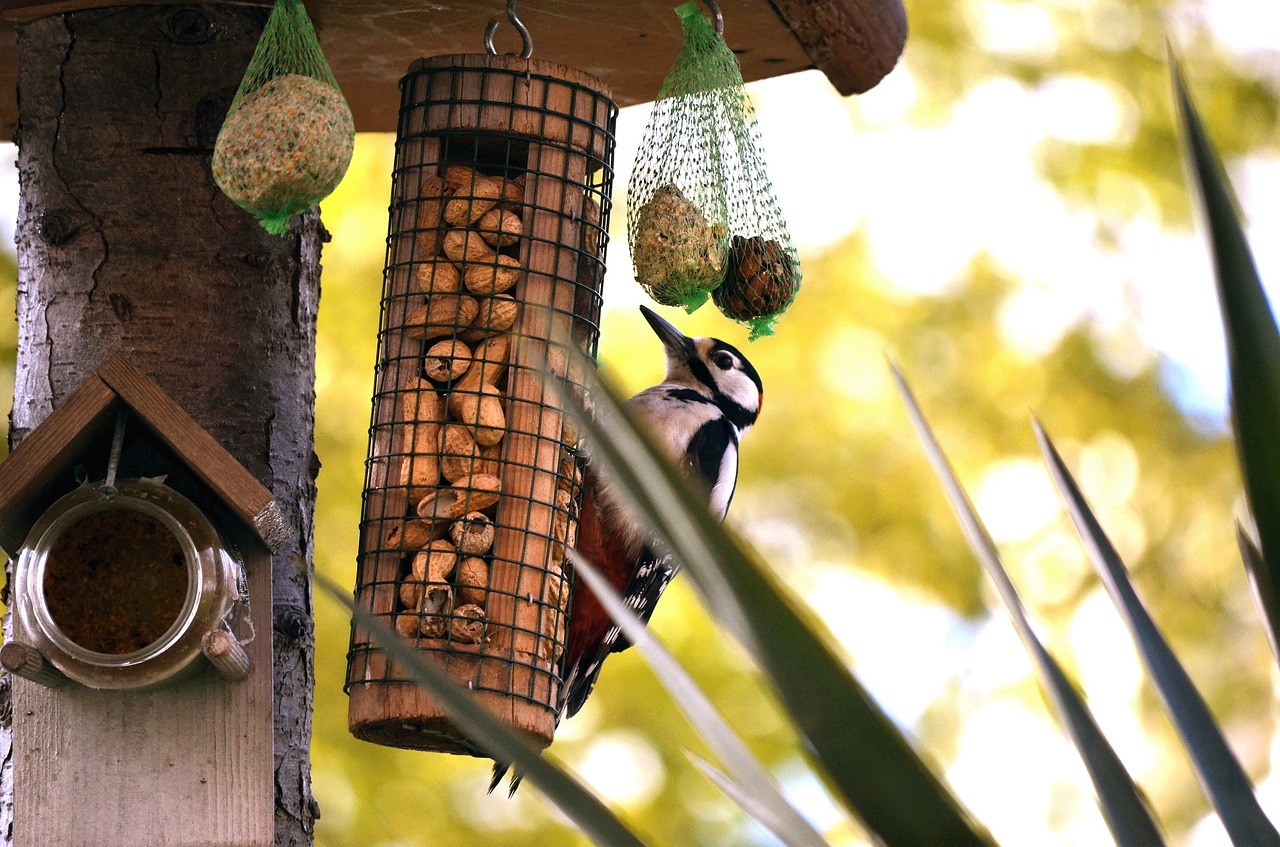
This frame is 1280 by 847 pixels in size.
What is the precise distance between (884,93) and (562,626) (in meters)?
5.00

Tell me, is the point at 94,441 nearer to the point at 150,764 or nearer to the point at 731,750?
the point at 150,764

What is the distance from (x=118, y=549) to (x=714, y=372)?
6.14 ft

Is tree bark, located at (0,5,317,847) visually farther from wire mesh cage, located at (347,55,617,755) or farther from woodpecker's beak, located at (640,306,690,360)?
woodpecker's beak, located at (640,306,690,360)

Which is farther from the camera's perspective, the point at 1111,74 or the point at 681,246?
the point at 1111,74

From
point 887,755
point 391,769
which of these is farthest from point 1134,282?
point 887,755

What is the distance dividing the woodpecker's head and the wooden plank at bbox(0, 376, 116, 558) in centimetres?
179

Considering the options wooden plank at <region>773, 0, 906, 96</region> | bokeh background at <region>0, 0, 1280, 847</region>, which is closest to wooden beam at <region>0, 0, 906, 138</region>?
wooden plank at <region>773, 0, 906, 96</region>

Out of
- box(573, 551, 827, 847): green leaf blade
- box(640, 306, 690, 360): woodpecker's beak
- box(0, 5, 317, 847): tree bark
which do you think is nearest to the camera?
box(573, 551, 827, 847): green leaf blade

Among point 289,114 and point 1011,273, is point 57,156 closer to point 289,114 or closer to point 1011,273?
point 289,114

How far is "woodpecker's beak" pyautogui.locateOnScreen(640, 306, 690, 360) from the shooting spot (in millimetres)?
3473

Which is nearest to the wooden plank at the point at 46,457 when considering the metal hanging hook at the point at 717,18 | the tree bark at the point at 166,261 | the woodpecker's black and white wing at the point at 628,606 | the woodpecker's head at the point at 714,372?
the tree bark at the point at 166,261

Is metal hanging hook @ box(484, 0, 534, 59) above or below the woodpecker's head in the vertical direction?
below

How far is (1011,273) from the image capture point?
6617 millimetres

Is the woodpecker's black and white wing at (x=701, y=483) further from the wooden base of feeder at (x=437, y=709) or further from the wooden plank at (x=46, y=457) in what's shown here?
the wooden plank at (x=46, y=457)
